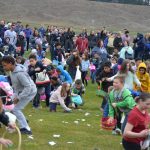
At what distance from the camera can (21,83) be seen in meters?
10.8

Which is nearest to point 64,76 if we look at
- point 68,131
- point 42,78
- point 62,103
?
point 42,78

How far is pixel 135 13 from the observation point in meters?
82.3

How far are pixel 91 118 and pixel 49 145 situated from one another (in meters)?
3.79

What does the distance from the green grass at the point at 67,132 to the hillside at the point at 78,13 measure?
55231 mm

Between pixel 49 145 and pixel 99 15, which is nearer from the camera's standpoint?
pixel 49 145

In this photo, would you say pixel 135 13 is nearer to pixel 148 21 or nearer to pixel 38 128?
pixel 148 21

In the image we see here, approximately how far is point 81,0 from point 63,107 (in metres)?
69.3

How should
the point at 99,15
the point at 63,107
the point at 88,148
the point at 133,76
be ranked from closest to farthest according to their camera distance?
the point at 88,148 → the point at 133,76 → the point at 63,107 → the point at 99,15

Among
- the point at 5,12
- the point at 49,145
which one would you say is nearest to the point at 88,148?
the point at 49,145

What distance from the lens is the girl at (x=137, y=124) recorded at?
6734mm

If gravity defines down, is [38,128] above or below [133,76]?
below

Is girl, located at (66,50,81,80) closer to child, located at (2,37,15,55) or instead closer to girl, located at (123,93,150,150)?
child, located at (2,37,15,55)

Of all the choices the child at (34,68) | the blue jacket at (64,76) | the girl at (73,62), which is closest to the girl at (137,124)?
the child at (34,68)

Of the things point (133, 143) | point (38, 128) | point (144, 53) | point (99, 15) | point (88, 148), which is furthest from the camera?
point (99, 15)
